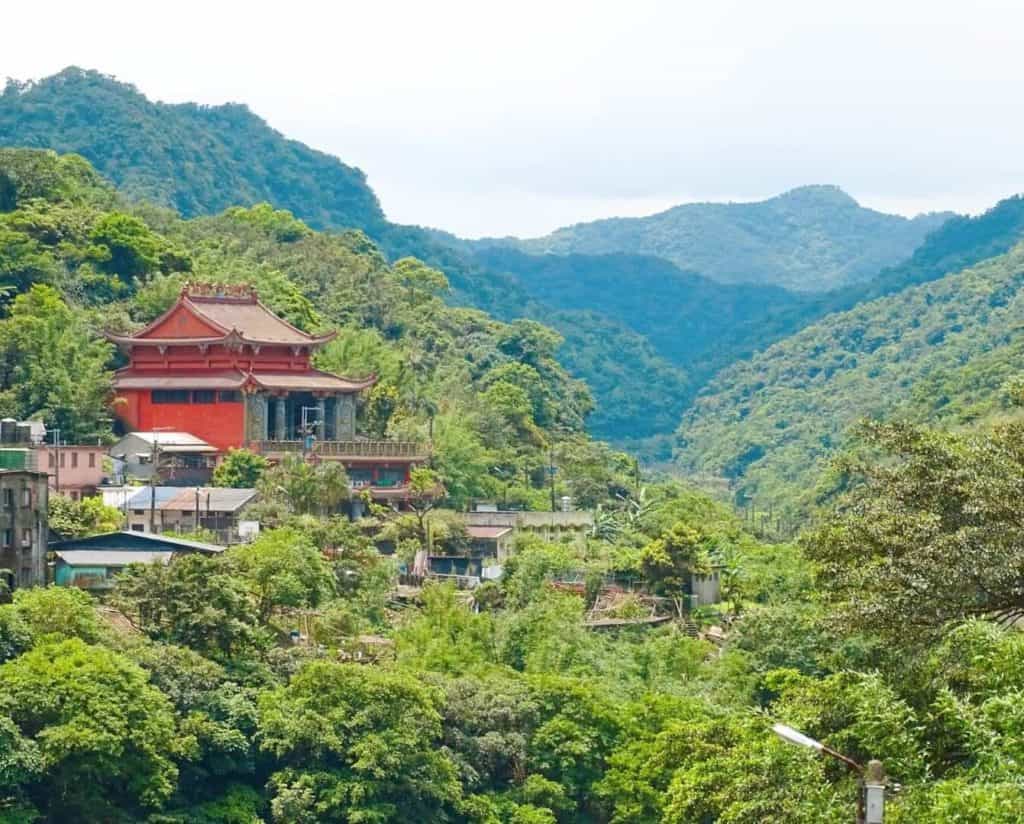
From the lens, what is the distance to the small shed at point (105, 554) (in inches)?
1674

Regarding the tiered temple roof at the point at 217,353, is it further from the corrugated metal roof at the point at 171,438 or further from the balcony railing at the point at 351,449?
the balcony railing at the point at 351,449

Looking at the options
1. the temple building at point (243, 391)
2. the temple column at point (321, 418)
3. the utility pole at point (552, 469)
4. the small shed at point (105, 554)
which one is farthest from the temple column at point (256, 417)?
the small shed at point (105, 554)

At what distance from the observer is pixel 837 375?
138m

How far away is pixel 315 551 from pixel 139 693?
28.6 ft

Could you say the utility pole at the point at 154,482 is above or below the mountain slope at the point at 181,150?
below

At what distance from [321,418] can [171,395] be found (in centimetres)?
436

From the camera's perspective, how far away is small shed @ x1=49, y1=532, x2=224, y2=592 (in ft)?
140

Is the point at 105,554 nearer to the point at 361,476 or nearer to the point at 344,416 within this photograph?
the point at 361,476

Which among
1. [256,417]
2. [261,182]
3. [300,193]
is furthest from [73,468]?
[300,193]

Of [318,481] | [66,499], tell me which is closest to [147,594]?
[66,499]

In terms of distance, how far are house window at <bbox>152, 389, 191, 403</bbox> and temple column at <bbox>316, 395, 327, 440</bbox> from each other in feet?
12.7

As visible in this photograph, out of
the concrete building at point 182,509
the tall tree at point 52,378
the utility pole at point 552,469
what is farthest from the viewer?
the utility pole at point 552,469

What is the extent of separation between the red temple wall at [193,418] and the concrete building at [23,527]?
15014 millimetres

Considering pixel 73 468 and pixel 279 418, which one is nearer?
pixel 73 468
